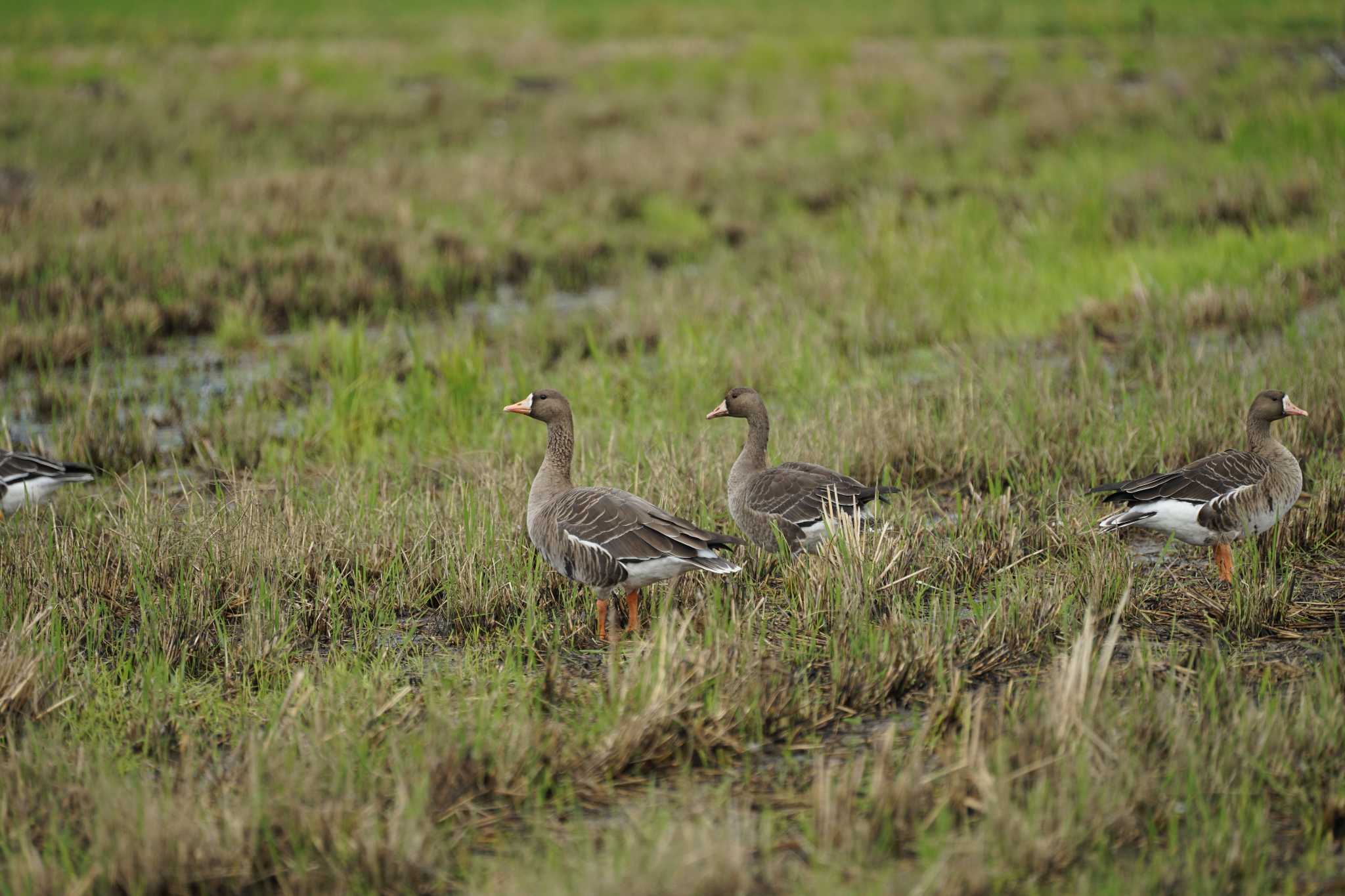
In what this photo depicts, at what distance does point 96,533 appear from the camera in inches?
280

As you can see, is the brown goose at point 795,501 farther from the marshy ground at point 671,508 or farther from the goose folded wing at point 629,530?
the goose folded wing at point 629,530

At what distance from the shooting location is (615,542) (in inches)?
221

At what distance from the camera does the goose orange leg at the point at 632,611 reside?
586 cm

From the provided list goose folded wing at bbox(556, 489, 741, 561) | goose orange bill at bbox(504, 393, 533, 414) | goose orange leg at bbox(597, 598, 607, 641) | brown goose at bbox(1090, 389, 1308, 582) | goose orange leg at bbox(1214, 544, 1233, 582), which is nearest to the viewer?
goose folded wing at bbox(556, 489, 741, 561)

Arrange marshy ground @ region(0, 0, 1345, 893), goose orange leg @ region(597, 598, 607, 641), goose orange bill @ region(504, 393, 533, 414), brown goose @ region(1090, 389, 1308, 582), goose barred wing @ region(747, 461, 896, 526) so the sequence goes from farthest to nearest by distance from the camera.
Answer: goose orange bill @ region(504, 393, 533, 414) → goose barred wing @ region(747, 461, 896, 526) → brown goose @ region(1090, 389, 1308, 582) → goose orange leg @ region(597, 598, 607, 641) → marshy ground @ region(0, 0, 1345, 893)

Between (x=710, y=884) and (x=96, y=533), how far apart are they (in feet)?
16.2

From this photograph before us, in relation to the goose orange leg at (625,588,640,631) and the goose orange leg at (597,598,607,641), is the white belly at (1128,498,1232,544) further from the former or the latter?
the goose orange leg at (597,598,607,641)

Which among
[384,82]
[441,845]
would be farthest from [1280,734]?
[384,82]

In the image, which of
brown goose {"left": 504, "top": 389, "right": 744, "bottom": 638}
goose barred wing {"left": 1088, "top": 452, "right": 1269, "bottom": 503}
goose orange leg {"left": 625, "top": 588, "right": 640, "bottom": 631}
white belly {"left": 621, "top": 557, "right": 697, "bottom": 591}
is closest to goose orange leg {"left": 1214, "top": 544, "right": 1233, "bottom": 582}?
goose barred wing {"left": 1088, "top": 452, "right": 1269, "bottom": 503}

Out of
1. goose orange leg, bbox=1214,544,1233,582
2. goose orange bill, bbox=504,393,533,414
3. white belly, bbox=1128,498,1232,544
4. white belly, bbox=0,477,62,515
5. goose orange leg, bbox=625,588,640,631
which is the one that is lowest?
goose orange leg, bbox=625,588,640,631

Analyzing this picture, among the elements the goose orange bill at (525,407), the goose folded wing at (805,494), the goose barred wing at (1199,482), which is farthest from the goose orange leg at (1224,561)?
the goose orange bill at (525,407)

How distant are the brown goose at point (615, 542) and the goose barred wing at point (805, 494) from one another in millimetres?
631

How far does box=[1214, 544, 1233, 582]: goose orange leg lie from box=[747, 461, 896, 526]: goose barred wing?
160 cm

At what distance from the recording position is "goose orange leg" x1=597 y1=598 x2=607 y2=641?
5820 millimetres
